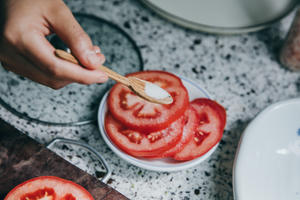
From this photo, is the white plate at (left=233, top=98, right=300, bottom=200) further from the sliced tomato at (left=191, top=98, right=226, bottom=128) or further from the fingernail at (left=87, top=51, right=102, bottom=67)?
the fingernail at (left=87, top=51, right=102, bottom=67)

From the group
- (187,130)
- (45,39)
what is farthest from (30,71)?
(187,130)

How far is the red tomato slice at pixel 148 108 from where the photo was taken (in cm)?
66

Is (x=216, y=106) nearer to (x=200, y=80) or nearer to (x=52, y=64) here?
(x=200, y=80)

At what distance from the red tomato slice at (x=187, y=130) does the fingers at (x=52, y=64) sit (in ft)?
0.69

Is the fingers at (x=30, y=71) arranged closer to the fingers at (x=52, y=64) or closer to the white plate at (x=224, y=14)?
the fingers at (x=52, y=64)

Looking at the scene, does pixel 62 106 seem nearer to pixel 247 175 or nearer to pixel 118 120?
pixel 118 120

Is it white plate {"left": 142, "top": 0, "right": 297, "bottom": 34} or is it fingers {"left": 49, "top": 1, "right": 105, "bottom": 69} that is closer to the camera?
fingers {"left": 49, "top": 1, "right": 105, "bottom": 69}

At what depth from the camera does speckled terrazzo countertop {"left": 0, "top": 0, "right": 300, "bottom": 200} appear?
71 centimetres

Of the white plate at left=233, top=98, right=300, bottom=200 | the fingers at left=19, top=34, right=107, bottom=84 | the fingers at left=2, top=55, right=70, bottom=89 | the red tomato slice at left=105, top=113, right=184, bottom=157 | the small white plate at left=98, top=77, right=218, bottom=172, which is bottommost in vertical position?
the white plate at left=233, top=98, right=300, bottom=200

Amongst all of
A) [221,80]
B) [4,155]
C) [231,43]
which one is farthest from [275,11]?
[4,155]

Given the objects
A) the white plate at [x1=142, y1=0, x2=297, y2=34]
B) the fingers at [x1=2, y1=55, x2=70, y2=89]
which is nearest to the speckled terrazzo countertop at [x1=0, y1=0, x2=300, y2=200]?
the white plate at [x1=142, y1=0, x2=297, y2=34]

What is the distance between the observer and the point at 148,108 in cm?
69

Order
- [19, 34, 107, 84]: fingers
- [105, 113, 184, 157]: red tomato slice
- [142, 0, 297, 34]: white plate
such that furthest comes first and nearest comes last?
[142, 0, 297, 34]: white plate, [105, 113, 184, 157]: red tomato slice, [19, 34, 107, 84]: fingers

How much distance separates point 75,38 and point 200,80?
1.47 ft
